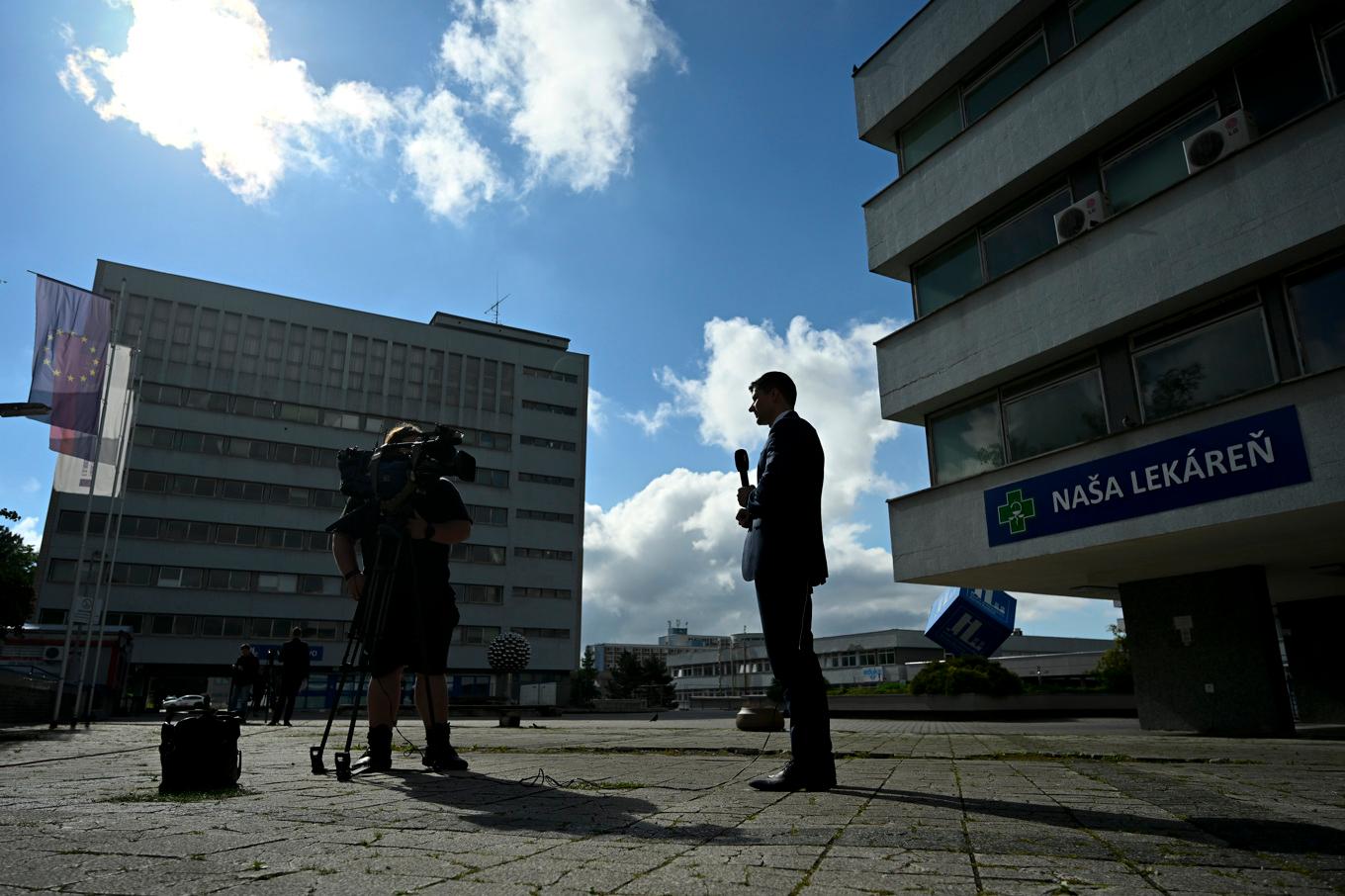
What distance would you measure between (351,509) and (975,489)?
449 inches

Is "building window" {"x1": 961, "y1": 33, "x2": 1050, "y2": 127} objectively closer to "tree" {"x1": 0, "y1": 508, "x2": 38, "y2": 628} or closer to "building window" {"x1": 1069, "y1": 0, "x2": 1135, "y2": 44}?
"building window" {"x1": 1069, "y1": 0, "x2": 1135, "y2": 44}

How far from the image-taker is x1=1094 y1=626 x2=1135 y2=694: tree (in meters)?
22.4

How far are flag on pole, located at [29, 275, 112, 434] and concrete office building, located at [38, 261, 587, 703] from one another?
101 feet

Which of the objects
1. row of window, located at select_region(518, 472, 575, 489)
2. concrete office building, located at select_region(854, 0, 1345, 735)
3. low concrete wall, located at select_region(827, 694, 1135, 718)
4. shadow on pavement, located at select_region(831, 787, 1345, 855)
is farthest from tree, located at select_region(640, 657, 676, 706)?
shadow on pavement, located at select_region(831, 787, 1345, 855)

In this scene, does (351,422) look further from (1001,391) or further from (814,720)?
(814,720)

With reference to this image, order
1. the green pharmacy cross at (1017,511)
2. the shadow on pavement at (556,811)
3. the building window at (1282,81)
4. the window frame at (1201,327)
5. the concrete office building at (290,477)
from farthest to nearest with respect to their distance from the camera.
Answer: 1. the concrete office building at (290,477)
2. the green pharmacy cross at (1017,511)
3. the window frame at (1201,327)
4. the building window at (1282,81)
5. the shadow on pavement at (556,811)

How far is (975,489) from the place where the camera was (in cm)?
1370

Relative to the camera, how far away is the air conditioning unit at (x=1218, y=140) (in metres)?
10.5

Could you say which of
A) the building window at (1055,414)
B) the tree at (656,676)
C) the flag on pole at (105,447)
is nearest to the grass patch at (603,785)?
the building window at (1055,414)

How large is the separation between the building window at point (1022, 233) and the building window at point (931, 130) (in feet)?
7.23

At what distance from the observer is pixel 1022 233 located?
13.8 metres

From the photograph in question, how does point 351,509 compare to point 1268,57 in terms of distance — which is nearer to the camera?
point 351,509

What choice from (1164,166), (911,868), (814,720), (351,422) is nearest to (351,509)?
(814,720)

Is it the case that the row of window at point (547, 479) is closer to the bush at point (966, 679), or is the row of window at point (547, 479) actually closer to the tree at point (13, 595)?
the tree at point (13, 595)
